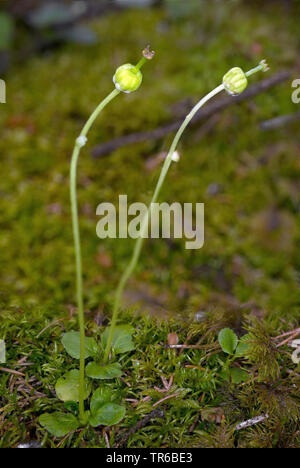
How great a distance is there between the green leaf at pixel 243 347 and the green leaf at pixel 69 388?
366 mm

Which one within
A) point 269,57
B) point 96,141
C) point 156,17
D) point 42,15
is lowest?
point 96,141

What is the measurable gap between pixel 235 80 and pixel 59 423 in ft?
2.61

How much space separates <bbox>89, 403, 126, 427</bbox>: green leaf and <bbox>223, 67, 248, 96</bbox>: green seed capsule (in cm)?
71

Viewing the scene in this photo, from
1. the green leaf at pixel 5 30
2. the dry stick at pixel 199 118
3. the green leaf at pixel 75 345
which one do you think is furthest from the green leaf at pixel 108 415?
the green leaf at pixel 5 30

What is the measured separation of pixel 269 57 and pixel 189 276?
129 centimetres

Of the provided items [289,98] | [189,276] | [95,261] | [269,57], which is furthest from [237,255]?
[269,57]

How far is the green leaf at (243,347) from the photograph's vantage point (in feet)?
3.38

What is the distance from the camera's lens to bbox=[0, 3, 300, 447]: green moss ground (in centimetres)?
99

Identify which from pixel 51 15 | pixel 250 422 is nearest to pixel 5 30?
pixel 51 15

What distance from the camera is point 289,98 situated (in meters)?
2.05

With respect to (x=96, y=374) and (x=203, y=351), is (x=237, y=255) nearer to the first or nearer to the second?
(x=203, y=351)

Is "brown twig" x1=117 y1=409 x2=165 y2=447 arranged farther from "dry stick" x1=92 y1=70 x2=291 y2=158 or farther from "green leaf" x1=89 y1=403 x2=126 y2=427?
"dry stick" x1=92 y1=70 x2=291 y2=158

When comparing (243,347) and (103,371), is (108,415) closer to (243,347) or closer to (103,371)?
(103,371)
